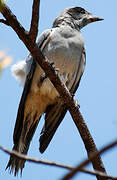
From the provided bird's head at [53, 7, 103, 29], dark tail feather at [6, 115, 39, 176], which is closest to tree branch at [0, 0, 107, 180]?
dark tail feather at [6, 115, 39, 176]

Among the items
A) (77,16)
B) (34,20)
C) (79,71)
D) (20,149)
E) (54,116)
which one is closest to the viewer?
(34,20)

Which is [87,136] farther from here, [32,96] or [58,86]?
[32,96]

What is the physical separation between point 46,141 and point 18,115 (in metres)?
0.68

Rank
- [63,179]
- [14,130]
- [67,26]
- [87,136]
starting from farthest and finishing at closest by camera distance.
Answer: [67,26] → [14,130] → [87,136] → [63,179]

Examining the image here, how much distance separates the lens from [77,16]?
7.62 m

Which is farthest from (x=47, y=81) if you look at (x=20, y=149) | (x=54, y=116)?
(x=20, y=149)

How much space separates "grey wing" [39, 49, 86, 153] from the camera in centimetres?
595

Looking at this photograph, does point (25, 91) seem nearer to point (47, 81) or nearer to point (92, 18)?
Result: point (47, 81)

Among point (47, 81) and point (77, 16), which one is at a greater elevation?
point (77, 16)

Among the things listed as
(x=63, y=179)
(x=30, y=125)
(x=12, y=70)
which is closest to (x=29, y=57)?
(x=12, y=70)

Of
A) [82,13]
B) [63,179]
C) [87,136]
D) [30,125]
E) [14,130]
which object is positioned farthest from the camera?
[82,13]

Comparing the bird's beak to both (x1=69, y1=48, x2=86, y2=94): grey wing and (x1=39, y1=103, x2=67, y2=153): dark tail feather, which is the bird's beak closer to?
(x1=69, y1=48, x2=86, y2=94): grey wing

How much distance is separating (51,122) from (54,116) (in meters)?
0.17

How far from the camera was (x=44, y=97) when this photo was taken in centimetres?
647
